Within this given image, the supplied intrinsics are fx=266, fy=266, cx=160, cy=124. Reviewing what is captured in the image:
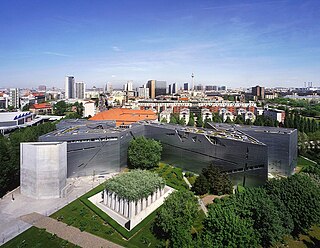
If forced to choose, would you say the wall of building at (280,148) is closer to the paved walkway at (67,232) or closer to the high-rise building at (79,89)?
the paved walkway at (67,232)

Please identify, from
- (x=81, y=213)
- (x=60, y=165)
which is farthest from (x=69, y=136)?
(x=81, y=213)

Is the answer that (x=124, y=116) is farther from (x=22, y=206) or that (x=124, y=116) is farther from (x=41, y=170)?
(x=22, y=206)

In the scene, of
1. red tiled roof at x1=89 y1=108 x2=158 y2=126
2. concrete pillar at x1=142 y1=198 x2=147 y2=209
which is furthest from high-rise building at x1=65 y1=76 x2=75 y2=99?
concrete pillar at x1=142 y1=198 x2=147 y2=209

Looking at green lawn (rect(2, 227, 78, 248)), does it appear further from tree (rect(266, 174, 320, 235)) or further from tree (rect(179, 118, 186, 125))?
tree (rect(179, 118, 186, 125))

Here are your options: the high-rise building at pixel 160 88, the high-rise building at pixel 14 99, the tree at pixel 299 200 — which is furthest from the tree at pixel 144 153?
the high-rise building at pixel 160 88

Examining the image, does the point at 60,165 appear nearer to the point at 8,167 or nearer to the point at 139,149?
the point at 8,167

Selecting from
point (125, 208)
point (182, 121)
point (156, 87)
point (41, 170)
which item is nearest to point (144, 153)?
point (125, 208)
